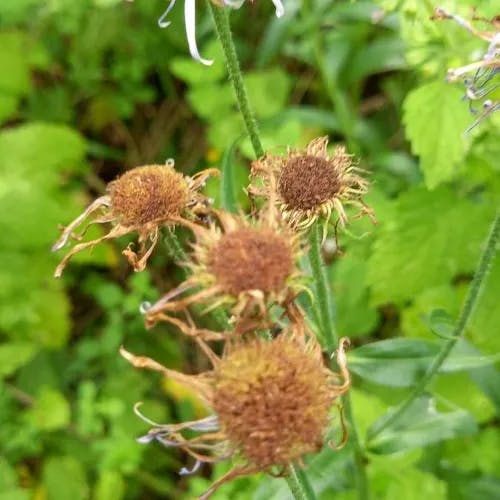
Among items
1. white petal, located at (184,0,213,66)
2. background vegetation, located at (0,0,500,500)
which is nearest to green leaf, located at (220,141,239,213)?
background vegetation, located at (0,0,500,500)

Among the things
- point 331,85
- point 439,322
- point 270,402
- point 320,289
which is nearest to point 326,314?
point 320,289

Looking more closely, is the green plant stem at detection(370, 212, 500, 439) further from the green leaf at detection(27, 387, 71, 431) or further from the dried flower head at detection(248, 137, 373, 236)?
the green leaf at detection(27, 387, 71, 431)

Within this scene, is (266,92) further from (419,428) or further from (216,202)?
(419,428)

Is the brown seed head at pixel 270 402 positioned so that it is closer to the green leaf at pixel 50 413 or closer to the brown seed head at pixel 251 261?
the brown seed head at pixel 251 261

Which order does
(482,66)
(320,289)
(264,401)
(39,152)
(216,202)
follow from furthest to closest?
(39,152)
(216,202)
(320,289)
(482,66)
(264,401)

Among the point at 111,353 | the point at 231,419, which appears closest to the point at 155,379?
the point at 111,353

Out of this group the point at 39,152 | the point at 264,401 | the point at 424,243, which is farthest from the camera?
the point at 39,152

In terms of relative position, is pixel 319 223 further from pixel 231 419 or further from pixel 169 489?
pixel 169 489
